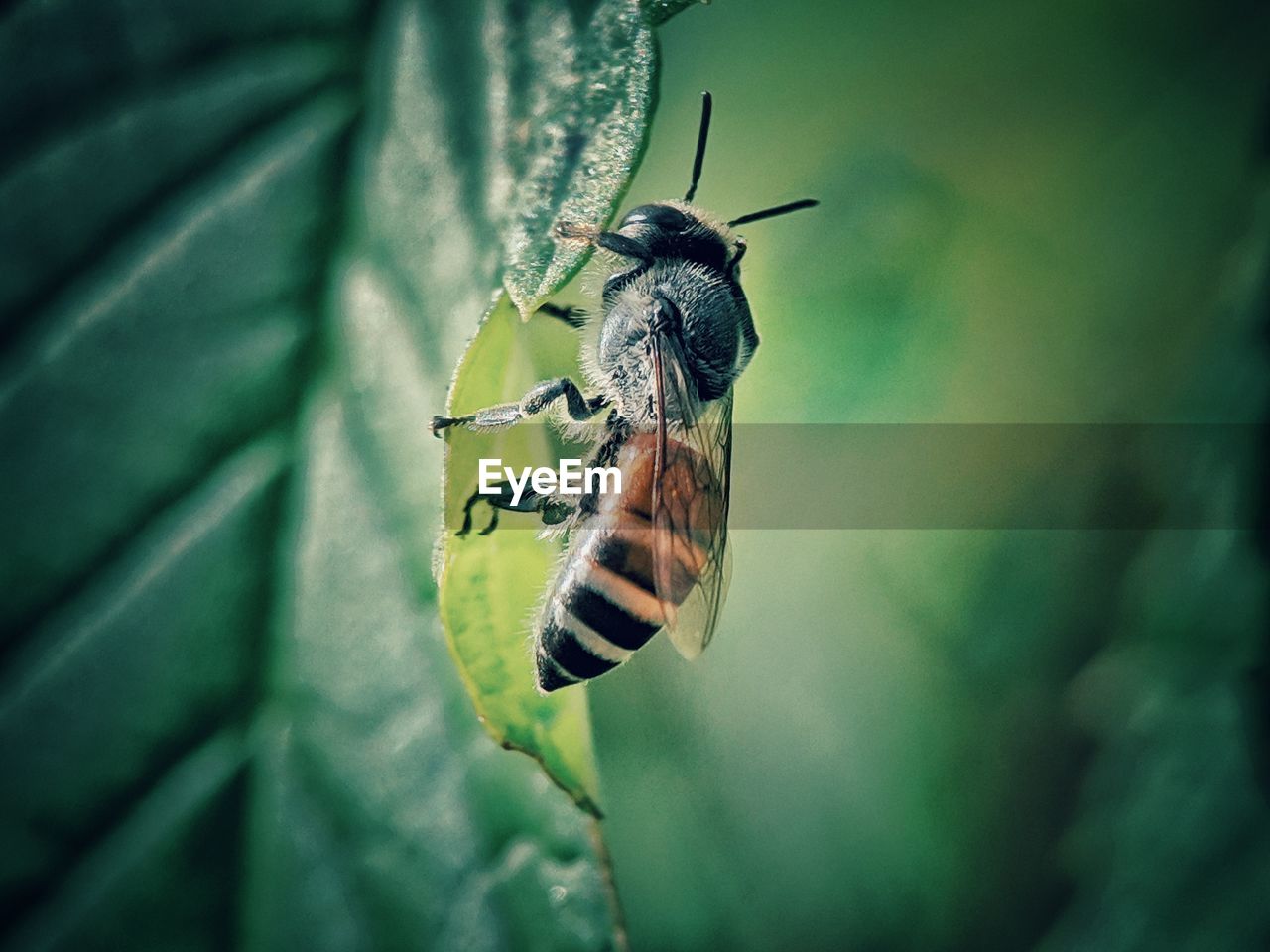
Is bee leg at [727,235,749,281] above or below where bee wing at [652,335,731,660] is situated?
above

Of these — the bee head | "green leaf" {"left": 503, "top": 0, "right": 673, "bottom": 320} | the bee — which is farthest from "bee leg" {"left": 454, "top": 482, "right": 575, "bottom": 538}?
the bee head

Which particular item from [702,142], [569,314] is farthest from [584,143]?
[569,314]

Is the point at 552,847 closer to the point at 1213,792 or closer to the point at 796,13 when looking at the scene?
the point at 1213,792

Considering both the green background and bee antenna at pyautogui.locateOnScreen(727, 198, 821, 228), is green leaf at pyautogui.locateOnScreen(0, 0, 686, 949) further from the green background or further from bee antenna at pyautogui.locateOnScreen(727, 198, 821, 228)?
bee antenna at pyautogui.locateOnScreen(727, 198, 821, 228)

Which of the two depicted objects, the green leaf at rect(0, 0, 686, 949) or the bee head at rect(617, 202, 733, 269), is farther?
the bee head at rect(617, 202, 733, 269)
